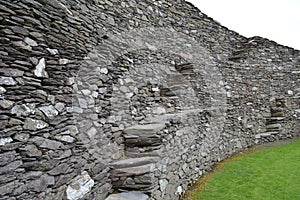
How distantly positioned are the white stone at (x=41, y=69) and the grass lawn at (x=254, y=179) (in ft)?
10.3

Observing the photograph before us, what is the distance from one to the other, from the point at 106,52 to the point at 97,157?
1.74 m

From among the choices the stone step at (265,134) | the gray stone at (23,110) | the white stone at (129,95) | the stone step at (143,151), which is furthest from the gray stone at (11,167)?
the stone step at (265,134)

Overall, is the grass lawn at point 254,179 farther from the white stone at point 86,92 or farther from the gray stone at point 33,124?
the gray stone at point 33,124

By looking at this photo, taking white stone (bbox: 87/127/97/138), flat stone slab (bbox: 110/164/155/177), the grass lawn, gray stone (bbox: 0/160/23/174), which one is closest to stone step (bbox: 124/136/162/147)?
flat stone slab (bbox: 110/164/155/177)

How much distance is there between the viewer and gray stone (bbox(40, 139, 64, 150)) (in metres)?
2.82

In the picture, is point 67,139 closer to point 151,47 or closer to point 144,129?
point 144,129

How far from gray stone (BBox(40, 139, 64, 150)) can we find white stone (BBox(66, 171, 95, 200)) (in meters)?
0.47

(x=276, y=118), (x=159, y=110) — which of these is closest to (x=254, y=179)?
(x=159, y=110)

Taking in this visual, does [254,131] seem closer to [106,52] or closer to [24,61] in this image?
[106,52]

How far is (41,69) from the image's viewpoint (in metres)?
2.88

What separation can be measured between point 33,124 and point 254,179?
4.31 metres

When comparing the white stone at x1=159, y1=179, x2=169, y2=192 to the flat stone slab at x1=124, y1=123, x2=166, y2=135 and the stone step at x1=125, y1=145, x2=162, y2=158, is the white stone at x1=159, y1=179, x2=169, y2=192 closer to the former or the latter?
the stone step at x1=125, y1=145, x2=162, y2=158

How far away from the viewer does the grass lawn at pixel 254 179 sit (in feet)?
14.8

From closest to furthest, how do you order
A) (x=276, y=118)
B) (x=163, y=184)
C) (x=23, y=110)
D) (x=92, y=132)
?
1. (x=23, y=110)
2. (x=92, y=132)
3. (x=163, y=184)
4. (x=276, y=118)
